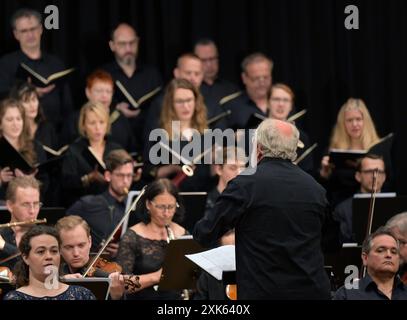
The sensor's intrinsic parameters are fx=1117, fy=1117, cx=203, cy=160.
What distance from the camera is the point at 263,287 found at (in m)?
4.14

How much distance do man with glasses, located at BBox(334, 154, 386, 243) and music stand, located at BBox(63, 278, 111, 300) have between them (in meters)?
2.43

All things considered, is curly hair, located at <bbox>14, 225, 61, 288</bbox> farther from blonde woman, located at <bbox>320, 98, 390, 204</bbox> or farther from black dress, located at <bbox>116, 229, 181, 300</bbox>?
blonde woman, located at <bbox>320, 98, 390, 204</bbox>

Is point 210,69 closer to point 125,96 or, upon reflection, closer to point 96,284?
point 125,96

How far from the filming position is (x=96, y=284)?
4.44m

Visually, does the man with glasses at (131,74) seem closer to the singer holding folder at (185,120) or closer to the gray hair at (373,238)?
the singer holding folder at (185,120)

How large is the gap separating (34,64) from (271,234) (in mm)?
3383

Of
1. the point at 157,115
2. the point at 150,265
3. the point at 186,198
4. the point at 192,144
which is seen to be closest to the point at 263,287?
the point at 150,265

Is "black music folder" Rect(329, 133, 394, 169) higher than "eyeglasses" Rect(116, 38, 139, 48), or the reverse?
"eyeglasses" Rect(116, 38, 139, 48)

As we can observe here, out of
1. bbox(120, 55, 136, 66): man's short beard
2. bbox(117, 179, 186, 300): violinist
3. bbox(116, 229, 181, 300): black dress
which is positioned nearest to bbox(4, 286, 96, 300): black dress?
bbox(117, 179, 186, 300): violinist

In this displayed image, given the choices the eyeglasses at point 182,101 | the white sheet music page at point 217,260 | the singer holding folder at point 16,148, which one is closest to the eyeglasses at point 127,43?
the eyeglasses at point 182,101

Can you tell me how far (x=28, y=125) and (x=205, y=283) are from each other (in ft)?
6.23

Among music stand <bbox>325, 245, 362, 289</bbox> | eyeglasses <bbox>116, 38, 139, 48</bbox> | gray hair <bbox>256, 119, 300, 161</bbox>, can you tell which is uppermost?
eyeglasses <bbox>116, 38, 139, 48</bbox>

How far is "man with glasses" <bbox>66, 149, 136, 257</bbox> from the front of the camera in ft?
20.4
